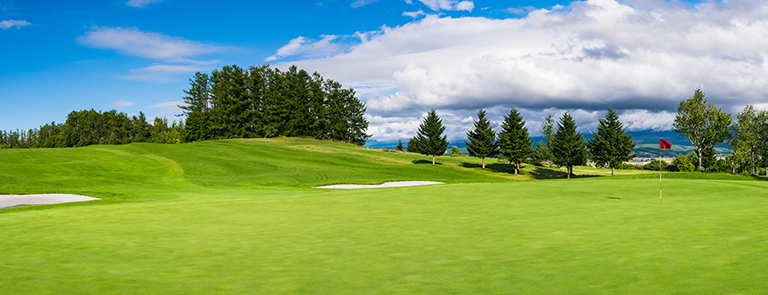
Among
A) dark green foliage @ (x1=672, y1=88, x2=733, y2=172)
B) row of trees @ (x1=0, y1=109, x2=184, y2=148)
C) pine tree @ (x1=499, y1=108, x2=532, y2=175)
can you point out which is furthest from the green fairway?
row of trees @ (x1=0, y1=109, x2=184, y2=148)

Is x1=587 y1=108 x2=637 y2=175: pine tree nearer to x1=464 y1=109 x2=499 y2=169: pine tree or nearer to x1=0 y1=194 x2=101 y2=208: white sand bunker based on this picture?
x1=464 y1=109 x2=499 y2=169: pine tree

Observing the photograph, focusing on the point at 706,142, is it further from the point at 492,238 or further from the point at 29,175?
the point at 29,175

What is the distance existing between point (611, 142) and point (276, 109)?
226 feet

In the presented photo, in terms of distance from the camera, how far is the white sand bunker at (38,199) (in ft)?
67.9

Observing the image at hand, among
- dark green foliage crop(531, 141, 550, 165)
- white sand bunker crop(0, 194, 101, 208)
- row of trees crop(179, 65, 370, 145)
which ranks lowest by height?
white sand bunker crop(0, 194, 101, 208)

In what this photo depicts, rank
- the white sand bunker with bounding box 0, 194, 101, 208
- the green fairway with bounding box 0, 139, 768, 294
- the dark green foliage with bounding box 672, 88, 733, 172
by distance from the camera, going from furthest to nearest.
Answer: the dark green foliage with bounding box 672, 88, 733, 172
the white sand bunker with bounding box 0, 194, 101, 208
the green fairway with bounding box 0, 139, 768, 294

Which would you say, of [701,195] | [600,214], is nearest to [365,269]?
[600,214]

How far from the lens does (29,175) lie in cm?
2964

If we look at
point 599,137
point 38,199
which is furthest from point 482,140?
point 38,199

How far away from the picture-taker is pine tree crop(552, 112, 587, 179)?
60.4 meters

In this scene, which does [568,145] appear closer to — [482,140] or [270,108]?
[482,140]

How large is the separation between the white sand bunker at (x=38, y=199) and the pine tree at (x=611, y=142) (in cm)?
6164

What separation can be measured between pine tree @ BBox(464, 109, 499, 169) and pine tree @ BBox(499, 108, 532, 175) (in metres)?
1.40

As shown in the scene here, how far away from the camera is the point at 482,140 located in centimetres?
6381
